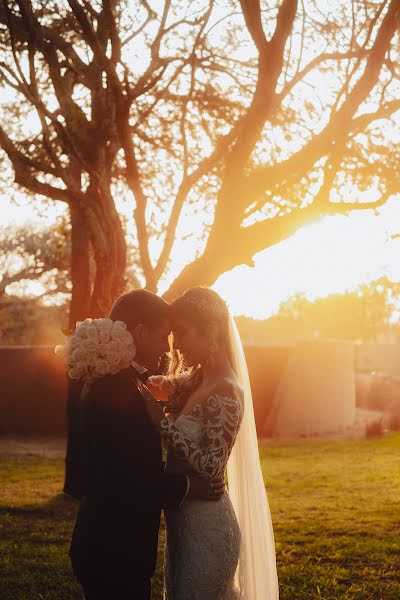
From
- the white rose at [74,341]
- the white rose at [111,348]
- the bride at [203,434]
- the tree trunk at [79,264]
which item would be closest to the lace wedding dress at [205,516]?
the bride at [203,434]

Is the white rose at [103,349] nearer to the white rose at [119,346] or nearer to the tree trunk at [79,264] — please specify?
the white rose at [119,346]

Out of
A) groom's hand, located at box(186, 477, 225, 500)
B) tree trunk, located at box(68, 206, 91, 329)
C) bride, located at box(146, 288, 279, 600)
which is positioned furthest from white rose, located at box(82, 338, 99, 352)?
tree trunk, located at box(68, 206, 91, 329)

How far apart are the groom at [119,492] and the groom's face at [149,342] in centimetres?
14

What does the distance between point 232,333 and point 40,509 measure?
24.0 ft

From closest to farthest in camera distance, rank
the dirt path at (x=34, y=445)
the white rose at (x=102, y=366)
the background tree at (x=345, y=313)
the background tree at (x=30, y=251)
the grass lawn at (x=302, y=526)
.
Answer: the white rose at (x=102, y=366)
the grass lawn at (x=302, y=526)
the dirt path at (x=34, y=445)
the background tree at (x=30, y=251)
the background tree at (x=345, y=313)

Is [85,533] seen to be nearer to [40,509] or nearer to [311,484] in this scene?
[40,509]

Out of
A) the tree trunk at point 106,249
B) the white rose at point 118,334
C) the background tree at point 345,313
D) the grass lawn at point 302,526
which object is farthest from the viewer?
the background tree at point 345,313

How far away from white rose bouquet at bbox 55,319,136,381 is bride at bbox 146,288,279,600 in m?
0.31

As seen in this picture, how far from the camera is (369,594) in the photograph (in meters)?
7.36

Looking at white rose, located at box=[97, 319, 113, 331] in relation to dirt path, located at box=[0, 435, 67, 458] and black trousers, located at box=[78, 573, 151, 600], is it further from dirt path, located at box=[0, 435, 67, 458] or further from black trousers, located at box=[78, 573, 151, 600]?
dirt path, located at box=[0, 435, 67, 458]

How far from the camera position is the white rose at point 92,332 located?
4.13 m

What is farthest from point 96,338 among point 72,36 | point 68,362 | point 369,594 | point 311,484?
point 311,484

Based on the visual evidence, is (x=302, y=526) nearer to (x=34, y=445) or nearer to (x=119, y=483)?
(x=119, y=483)

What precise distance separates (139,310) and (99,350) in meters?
0.43
